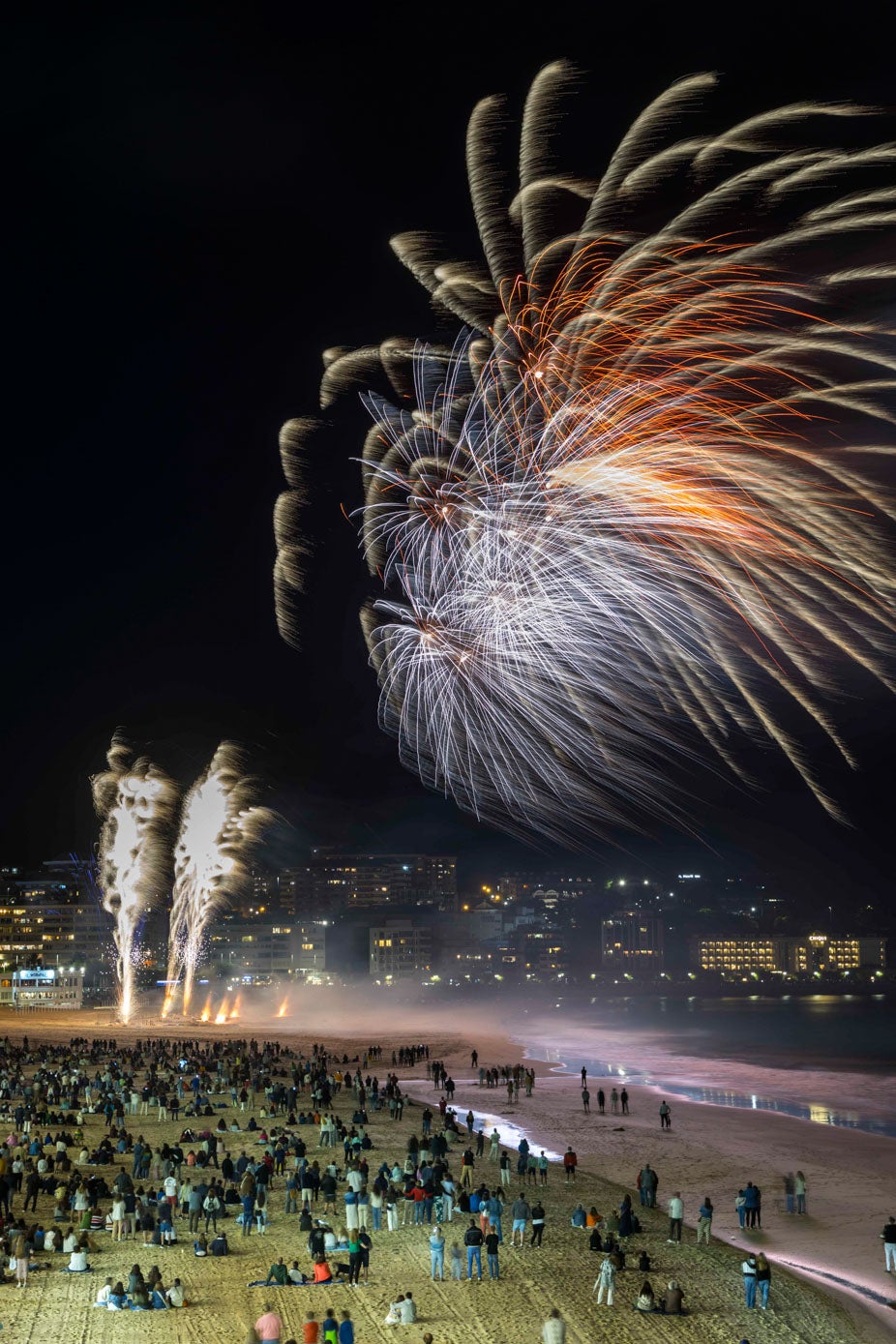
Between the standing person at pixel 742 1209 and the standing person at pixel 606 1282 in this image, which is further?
the standing person at pixel 742 1209

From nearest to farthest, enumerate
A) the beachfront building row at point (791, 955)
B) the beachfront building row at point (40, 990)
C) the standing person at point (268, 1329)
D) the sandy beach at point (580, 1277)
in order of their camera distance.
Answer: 1. the standing person at point (268, 1329)
2. the sandy beach at point (580, 1277)
3. the beachfront building row at point (40, 990)
4. the beachfront building row at point (791, 955)

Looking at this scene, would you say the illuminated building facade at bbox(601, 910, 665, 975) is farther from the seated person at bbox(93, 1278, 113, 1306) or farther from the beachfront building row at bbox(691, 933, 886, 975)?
the seated person at bbox(93, 1278, 113, 1306)

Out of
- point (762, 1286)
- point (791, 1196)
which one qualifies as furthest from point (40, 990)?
point (762, 1286)

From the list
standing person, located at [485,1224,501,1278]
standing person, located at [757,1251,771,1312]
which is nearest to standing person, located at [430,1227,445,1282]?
standing person, located at [485,1224,501,1278]

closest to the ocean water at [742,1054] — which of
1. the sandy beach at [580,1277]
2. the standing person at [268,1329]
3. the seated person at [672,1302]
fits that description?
the sandy beach at [580,1277]

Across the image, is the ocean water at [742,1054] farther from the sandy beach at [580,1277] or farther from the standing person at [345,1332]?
the standing person at [345,1332]

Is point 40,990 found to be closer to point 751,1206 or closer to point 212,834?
point 212,834

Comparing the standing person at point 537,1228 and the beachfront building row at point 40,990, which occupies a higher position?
the beachfront building row at point 40,990
